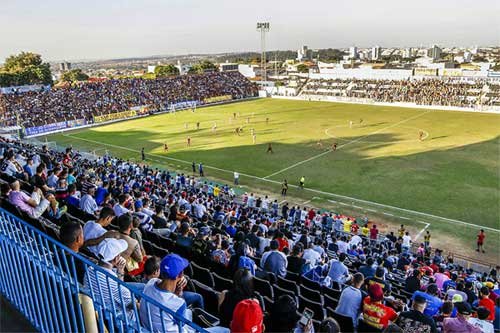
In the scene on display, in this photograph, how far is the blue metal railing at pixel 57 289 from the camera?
4.02m

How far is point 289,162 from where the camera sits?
33719 millimetres

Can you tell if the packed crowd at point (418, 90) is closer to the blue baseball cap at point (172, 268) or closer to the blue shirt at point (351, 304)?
the blue shirt at point (351, 304)

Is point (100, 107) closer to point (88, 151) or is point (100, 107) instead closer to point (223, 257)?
point (88, 151)

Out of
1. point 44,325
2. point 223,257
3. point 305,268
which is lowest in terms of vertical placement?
point 305,268

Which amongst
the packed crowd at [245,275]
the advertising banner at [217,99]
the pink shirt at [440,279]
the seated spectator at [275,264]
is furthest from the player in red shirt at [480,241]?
the advertising banner at [217,99]

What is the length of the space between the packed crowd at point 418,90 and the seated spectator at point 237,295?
64.0 metres

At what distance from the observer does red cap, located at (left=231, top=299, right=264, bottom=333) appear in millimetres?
4020

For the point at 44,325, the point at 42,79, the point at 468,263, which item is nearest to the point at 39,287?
the point at 44,325

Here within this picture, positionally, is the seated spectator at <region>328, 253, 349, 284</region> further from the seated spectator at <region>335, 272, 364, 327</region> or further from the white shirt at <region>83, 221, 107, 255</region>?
the white shirt at <region>83, 221, 107, 255</region>

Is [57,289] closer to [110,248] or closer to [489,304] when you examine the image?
[110,248]

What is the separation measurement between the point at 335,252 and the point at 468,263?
7.53 metres

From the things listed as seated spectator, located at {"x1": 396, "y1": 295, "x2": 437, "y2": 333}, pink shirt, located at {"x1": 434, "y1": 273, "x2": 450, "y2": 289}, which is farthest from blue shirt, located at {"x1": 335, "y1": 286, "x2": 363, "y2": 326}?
pink shirt, located at {"x1": 434, "y1": 273, "x2": 450, "y2": 289}

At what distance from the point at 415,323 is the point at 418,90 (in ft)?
232

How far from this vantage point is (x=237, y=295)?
517 centimetres
